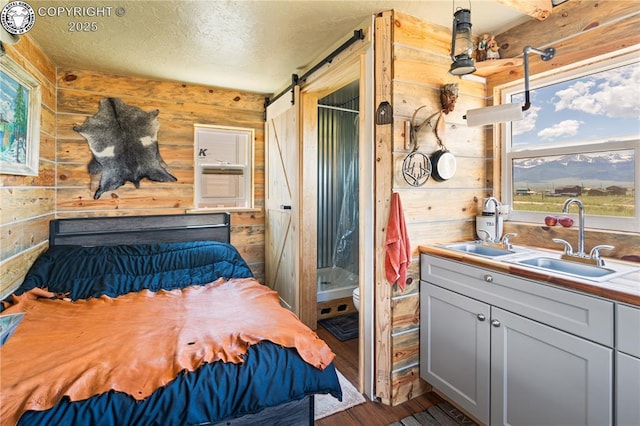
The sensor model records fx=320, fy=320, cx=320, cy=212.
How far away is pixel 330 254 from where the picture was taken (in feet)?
13.5

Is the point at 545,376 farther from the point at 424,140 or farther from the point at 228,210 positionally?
the point at 228,210

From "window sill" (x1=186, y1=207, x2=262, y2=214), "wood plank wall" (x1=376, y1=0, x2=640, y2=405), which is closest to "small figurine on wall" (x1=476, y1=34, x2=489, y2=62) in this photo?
"wood plank wall" (x1=376, y1=0, x2=640, y2=405)

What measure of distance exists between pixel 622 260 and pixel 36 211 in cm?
395

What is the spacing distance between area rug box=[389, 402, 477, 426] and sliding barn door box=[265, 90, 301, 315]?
4.68 feet

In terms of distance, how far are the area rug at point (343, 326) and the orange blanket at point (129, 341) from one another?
3.54 ft

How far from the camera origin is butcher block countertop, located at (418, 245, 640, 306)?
1.21m

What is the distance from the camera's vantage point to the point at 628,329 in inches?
46.7

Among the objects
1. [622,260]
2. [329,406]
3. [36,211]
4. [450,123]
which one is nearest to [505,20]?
[450,123]

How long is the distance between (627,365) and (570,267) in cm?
66

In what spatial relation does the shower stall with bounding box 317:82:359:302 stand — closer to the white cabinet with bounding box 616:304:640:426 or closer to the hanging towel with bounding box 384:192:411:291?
the hanging towel with bounding box 384:192:411:291

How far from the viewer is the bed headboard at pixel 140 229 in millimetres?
2902

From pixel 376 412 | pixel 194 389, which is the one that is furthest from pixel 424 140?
pixel 194 389

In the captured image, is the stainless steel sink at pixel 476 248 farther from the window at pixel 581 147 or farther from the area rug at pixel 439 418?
the area rug at pixel 439 418

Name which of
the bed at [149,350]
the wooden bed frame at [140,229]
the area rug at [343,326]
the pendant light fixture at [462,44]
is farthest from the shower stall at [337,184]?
the pendant light fixture at [462,44]
